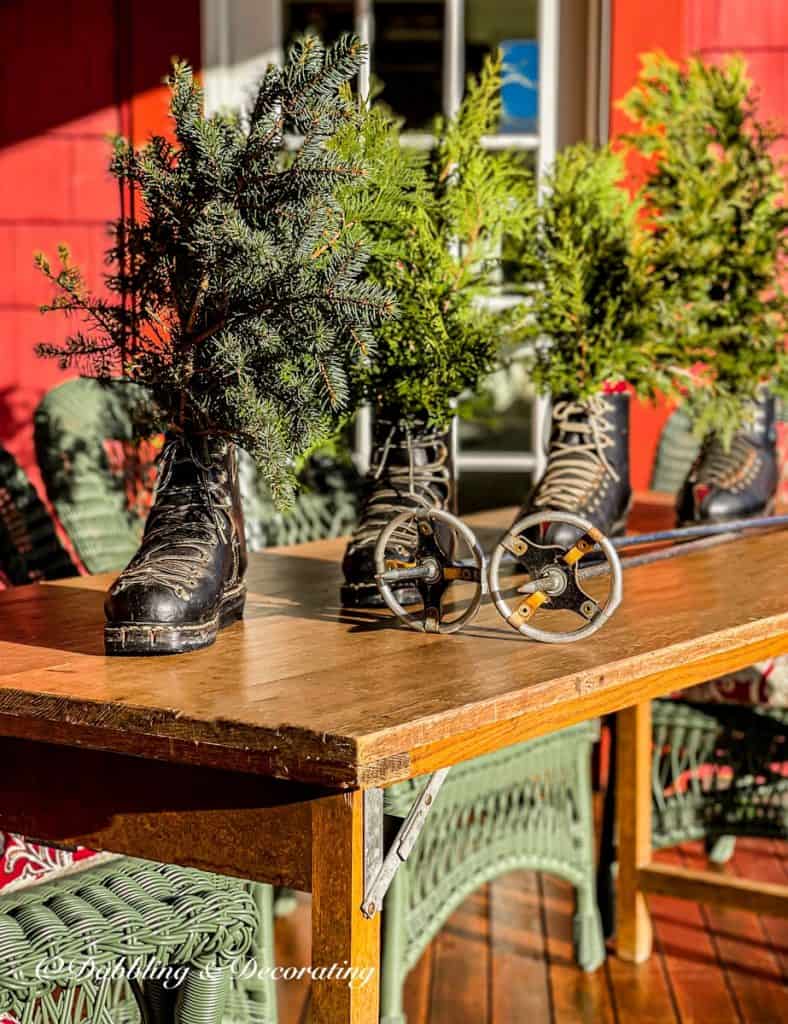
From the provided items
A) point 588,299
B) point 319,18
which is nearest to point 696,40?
point 319,18

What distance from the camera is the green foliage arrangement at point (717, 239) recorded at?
1.91 metres

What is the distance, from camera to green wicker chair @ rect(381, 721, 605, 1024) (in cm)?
210

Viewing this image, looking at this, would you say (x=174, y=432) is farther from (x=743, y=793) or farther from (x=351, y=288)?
(x=743, y=793)

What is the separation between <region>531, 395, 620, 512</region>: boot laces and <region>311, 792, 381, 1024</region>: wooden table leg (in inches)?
31.4

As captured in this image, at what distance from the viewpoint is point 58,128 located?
3.44 metres

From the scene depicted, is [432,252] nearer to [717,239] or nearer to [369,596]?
[369,596]

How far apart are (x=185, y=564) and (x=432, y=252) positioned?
1.53 feet

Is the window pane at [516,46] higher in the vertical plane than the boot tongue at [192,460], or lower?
higher

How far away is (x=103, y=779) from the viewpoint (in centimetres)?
119

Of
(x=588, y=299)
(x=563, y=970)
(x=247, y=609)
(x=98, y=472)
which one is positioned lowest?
(x=563, y=970)

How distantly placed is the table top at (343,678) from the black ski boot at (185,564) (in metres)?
0.02

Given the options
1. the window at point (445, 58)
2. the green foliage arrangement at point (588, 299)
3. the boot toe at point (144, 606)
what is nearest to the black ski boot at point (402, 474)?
the green foliage arrangement at point (588, 299)

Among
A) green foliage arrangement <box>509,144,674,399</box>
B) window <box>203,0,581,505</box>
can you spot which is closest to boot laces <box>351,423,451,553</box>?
green foliage arrangement <box>509,144,674,399</box>

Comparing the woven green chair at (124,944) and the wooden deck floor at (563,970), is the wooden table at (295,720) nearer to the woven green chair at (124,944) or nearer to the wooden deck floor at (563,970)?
the woven green chair at (124,944)
